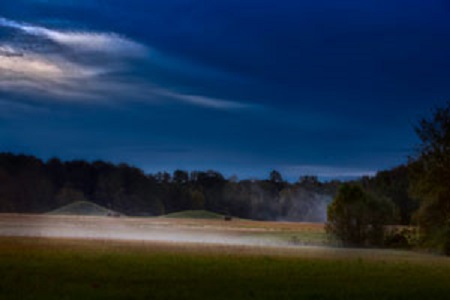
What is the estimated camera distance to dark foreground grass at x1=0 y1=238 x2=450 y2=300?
62.2ft

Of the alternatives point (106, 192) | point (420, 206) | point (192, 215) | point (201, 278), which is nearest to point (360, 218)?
point (420, 206)

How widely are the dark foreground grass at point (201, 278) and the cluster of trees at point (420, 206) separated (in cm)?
2019

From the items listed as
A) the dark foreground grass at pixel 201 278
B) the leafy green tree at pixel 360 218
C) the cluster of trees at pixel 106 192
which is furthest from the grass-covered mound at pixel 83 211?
the dark foreground grass at pixel 201 278

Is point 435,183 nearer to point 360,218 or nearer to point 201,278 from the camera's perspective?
point 360,218

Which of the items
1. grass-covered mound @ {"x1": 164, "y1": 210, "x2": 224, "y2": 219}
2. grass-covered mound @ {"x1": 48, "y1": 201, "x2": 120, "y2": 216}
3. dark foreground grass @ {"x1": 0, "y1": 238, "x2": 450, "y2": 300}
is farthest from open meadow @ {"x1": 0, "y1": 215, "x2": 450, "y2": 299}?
grass-covered mound @ {"x1": 164, "y1": 210, "x2": 224, "y2": 219}

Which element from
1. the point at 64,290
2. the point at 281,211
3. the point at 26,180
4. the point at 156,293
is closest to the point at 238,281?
the point at 156,293

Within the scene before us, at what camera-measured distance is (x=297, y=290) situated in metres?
20.4

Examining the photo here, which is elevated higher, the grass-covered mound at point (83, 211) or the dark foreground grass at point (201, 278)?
the grass-covered mound at point (83, 211)

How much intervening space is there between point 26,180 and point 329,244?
12329 centimetres

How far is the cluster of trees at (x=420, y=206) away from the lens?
50728 mm

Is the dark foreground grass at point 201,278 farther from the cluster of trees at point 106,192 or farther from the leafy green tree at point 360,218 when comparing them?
the cluster of trees at point 106,192

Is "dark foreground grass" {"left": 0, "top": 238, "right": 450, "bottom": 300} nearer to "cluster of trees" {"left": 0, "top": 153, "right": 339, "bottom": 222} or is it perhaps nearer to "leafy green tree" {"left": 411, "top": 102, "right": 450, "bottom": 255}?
"leafy green tree" {"left": 411, "top": 102, "right": 450, "bottom": 255}

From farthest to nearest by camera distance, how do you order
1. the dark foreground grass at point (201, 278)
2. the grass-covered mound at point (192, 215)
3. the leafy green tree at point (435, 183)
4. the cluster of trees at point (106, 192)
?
the cluster of trees at point (106, 192)
the grass-covered mound at point (192, 215)
the leafy green tree at point (435, 183)
the dark foreground grass at point (201, 278)

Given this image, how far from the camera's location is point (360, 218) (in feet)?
196
